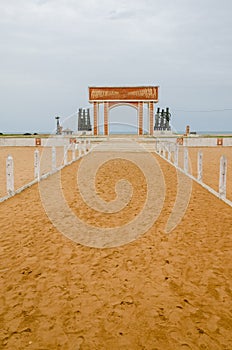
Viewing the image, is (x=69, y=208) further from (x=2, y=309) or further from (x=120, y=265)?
(x=2, y=309)

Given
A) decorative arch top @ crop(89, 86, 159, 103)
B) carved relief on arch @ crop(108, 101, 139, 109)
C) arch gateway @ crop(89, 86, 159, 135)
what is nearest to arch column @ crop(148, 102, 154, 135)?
arch gateway @ crop(89, 86, 159, 135)

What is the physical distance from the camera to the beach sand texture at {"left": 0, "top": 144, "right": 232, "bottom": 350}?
354 centimetres

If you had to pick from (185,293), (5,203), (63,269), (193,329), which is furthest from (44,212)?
(193,329)

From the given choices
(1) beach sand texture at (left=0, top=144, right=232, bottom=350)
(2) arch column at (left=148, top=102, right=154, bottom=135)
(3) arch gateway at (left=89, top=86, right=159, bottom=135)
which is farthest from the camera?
(3) arch gateway at (left=89, top=86, right=159, bottom=135)

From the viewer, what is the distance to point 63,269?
5230 mm

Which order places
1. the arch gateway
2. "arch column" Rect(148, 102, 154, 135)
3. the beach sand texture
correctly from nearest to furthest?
the beach sand texture < "arch column" Rect(148, 102, 154, 135) < the arch gateway

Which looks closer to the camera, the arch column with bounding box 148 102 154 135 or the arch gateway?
the arch column with bounding box 148 102 154 135

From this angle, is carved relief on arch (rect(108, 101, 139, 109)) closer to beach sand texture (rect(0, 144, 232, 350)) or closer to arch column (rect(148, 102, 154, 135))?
arch column (rect(148, 102, 154, 135))

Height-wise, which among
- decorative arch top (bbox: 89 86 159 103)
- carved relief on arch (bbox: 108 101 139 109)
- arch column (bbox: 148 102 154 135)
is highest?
decorative arch top (bbox: 89 86 159 103)

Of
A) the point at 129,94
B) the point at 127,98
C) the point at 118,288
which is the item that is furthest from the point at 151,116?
the point at 118,288

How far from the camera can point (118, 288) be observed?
4.61 meters

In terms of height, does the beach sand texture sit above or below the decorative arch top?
below

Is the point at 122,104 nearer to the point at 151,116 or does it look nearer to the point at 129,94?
the point at 129,94

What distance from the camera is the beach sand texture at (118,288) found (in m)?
3.54
